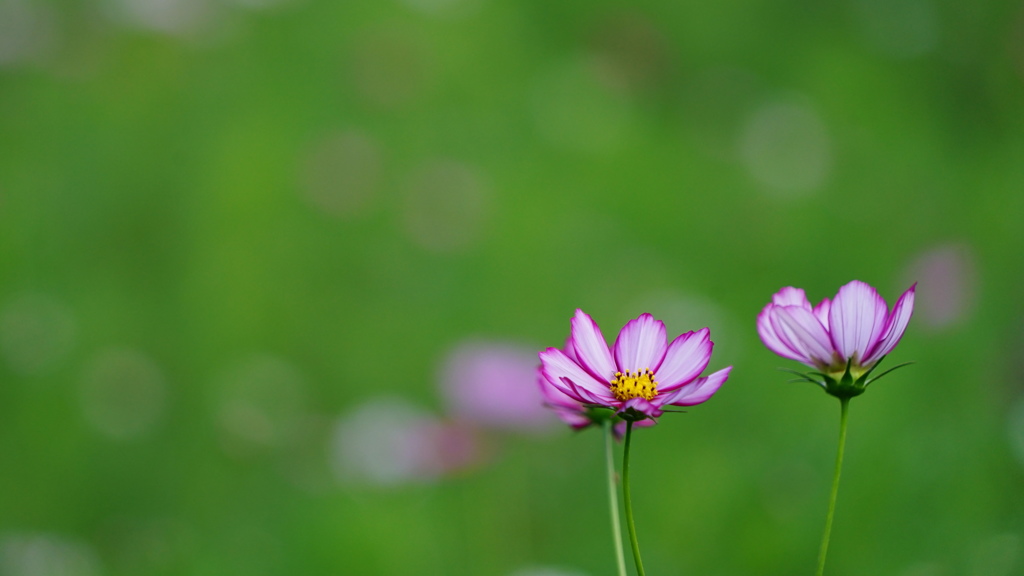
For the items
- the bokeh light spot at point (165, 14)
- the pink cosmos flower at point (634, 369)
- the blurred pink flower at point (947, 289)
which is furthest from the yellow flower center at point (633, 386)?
the bokeh light spot at point (165, 14)

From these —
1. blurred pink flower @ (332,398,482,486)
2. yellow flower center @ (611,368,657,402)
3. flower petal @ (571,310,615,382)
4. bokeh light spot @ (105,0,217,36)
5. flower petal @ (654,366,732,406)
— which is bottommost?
flower petal @ (654,366,732,406)

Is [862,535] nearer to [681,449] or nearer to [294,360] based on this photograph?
[681,449]

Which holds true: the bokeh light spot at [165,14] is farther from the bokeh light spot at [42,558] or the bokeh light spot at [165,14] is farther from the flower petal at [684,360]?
the flower petal at [684,360]

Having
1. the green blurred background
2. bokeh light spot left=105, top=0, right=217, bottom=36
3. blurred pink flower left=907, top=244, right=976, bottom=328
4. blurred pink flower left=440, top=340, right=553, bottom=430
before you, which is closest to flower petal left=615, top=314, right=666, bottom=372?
the green blurred background

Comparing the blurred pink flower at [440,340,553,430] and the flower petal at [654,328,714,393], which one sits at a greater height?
the blurred pink flower at [440,340,553,430]

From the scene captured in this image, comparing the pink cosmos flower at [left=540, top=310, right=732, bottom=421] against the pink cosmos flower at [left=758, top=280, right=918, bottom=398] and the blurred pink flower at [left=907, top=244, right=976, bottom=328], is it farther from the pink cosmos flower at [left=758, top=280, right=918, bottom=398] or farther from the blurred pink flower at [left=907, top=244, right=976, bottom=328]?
the blurred pink flower at [left=907, top=244, right=976, bottom=328]

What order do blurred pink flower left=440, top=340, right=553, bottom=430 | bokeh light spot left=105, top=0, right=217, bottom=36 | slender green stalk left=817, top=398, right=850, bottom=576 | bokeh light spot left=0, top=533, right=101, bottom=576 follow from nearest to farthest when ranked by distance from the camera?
slender green stalk left=817, top=398, right=850, bottom=576 < bokeh light spot left=0, top=533, right=101, bottom=576 < blurred pink flower left=440, top=340, right=553, bottom=430 < bokeh light spot left=105, top=0, right=217, bottom=36

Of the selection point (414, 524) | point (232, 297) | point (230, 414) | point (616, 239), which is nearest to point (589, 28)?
point (616, 239)

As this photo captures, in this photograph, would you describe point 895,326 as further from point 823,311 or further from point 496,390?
point 496,390
